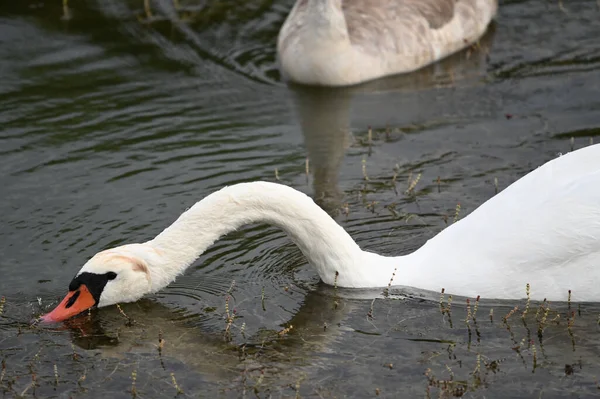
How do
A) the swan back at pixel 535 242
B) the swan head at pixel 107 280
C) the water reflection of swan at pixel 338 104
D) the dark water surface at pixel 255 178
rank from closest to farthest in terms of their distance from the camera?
the dark water surface at pixel 255 178, the swan back at pixel 535 242, the swan head at pixel 107 280, the water reflection of swan at pixel 338 104

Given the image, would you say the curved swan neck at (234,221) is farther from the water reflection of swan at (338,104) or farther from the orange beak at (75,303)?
the water reflection of swan at (338,104)

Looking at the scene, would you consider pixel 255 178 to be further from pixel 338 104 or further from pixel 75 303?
pixel 75 303

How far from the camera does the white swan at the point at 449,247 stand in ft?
25.7

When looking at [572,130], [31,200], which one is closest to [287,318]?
[31,200]

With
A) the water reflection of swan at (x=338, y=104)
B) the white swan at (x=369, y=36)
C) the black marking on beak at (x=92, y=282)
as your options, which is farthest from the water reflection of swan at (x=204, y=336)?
the white swan at (x=369, y=36)

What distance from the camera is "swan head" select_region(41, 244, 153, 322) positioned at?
26.2 ft

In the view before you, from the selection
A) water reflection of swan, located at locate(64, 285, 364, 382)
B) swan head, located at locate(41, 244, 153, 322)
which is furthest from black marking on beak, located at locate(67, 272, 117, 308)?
water reflection of swan, located at locate(64, 285, 364, 382)

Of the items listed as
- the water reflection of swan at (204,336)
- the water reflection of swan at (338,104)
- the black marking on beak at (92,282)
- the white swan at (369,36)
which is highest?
the white swan at (369,36)

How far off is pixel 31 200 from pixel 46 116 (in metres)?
2.06

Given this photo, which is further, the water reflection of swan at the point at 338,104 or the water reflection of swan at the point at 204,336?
the water reflection of swan at the point at 338,104

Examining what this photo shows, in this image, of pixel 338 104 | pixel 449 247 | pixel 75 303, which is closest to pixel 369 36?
pixel 338 104

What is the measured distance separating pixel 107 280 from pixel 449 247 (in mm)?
2240

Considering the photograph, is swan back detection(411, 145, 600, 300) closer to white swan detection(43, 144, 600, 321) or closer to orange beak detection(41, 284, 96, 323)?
white swan detection(43, 144, 600, 321)

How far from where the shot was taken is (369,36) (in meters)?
13.7
